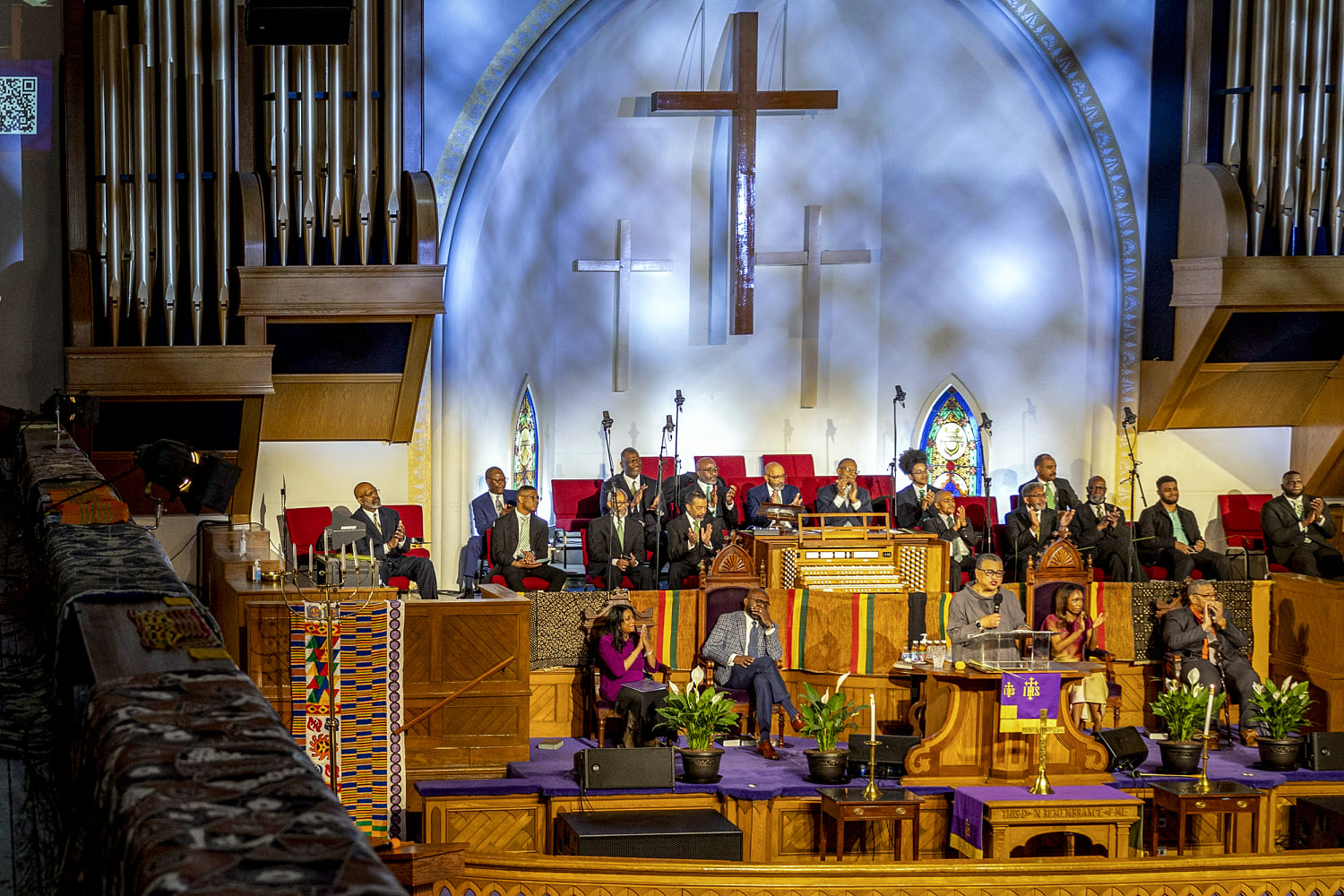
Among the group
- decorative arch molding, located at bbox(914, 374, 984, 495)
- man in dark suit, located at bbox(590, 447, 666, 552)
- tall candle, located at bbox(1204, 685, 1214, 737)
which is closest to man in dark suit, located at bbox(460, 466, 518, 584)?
man in dark suit, located at bbox(590, 447, 666, 552)

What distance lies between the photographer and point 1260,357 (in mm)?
11523

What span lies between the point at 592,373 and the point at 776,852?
5262 mm

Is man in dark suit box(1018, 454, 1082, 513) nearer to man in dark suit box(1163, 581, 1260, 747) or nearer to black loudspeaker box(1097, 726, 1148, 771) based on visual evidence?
man in dark suit box(1163, 581, 1260, 747)

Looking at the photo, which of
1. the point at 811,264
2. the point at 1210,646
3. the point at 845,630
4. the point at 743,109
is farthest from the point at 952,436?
the point at 845,630

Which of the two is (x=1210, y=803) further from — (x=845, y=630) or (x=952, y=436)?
(x=952, y=436)

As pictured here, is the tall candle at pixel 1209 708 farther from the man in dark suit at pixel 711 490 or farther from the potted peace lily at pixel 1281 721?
the man in dark suit at pixel 711 490

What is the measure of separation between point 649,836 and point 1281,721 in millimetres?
3955

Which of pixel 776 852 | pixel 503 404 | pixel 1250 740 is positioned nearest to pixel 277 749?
pixel 776 852

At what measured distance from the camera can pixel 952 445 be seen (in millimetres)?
12664

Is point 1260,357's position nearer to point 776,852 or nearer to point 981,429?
point 981,429

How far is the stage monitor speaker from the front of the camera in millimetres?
7074

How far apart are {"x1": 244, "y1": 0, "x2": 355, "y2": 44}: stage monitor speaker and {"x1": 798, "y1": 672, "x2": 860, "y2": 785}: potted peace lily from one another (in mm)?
4125

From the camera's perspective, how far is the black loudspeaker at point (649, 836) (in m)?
6.87

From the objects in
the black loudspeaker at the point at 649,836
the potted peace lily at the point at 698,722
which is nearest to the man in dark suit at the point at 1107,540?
the potted peace lily at the point at 698,722
